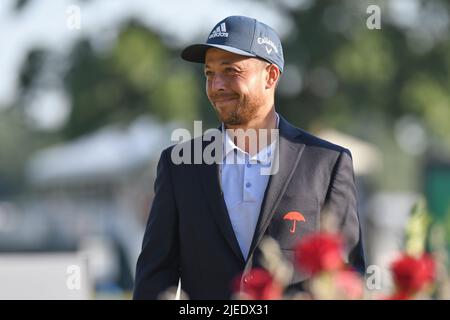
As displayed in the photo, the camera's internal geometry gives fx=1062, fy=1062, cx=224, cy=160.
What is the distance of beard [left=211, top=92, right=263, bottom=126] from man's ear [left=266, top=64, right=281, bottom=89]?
0.10 metres

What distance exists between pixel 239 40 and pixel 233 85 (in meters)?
0.15

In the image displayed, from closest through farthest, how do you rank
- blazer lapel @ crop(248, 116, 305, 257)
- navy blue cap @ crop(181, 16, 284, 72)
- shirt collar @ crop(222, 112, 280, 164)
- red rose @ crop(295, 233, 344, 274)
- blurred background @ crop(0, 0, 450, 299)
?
1. red rose @ crop(295, 233, 344, 274)
2. blazer lapel @ crop(248, 116, 305, 257)
3. navy blue cap @ crop(181, 16, 284, 72)
4. shirt collar @ crop(222, 112, 280, 164)
5. blurred background @ crop(0, 0, 450, 299)

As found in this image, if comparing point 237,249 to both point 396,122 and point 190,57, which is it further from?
point 396,122

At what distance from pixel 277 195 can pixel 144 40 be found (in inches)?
637

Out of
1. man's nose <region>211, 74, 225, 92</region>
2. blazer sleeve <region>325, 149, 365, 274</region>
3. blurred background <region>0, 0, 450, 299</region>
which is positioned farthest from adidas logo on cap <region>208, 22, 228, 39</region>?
blurred background <region>0, 0, 450, 299</region>

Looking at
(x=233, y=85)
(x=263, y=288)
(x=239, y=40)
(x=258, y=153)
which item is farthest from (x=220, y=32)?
(x=263, y=288)

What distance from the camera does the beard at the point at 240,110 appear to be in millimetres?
3488

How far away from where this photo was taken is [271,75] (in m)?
3.69

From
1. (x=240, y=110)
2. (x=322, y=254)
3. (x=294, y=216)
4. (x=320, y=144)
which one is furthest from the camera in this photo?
(x=320, y=144)

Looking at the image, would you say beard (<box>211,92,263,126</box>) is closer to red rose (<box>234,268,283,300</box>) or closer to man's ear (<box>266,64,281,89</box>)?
man's ear (<box>266,64,281,89</box>)

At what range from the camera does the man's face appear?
3469 millimetres

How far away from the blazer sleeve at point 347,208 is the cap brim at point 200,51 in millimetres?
486

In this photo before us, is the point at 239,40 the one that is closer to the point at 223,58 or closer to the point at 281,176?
the point at 223,58

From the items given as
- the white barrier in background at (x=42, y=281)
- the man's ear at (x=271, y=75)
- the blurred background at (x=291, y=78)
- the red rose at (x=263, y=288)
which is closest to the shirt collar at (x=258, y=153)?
the man's ear at (x=271, y=75)
